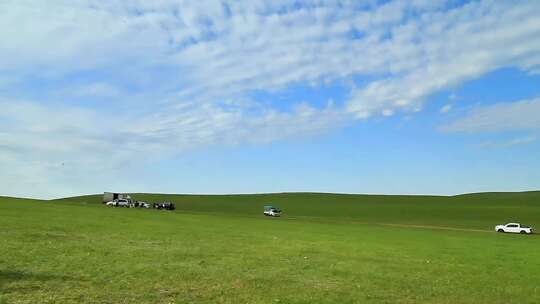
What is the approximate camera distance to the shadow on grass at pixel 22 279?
569 inches

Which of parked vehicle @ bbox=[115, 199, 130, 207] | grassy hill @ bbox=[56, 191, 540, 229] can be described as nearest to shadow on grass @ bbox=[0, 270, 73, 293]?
grassy hill @ bbox=[56, 191, 540, 229]

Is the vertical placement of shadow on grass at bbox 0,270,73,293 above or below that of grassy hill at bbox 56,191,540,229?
below

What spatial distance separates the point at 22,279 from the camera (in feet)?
51.6

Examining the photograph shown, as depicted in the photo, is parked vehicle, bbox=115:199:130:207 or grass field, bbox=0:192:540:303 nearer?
grass field, bbox=0:192:540:303

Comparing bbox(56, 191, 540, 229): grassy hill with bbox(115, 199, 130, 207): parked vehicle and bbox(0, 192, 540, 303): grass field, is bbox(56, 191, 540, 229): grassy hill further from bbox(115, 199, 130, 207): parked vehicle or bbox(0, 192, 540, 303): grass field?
bbox(0, 192, 540, 303): grass field

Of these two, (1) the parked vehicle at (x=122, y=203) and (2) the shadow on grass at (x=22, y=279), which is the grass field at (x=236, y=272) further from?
(1) the parked vehicle at (x=122, y=203)

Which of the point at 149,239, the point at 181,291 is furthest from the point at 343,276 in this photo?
the point at 149,239

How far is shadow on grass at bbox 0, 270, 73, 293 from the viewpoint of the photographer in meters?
14.5

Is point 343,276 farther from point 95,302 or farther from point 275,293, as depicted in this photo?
point 95,302

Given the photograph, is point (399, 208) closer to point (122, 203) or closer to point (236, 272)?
point (122, 203)

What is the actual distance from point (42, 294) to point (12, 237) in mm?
15275

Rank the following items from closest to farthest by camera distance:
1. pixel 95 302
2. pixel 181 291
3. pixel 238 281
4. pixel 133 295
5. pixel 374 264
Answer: pixel 95 302
pixel 133 295
pixel 181 291
pixel 238 281
pixel 374 264

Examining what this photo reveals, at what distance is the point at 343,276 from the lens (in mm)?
20812

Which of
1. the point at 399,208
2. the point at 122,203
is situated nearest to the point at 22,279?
the point at 122,203
